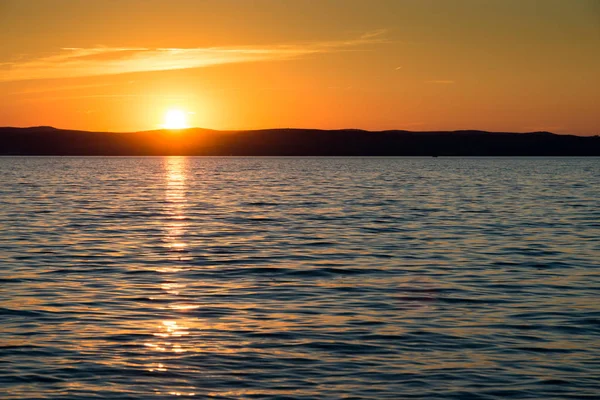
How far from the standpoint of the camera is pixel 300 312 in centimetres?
1920

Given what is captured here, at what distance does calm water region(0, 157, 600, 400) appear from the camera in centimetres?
→ 1380

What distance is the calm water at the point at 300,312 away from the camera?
543 inches

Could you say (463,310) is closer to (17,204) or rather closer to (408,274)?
(408,274)

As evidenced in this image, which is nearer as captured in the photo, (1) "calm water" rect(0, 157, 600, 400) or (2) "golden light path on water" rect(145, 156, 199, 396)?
(1) "calm water" rect(0, 157, 600, 400)

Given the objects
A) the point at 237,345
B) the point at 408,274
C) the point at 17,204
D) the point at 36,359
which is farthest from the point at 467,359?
the point at 17,204

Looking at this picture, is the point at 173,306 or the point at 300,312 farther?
the point at 173,306

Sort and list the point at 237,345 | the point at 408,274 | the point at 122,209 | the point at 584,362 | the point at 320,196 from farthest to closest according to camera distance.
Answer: the point at 320,196 → the point at 122,209 → the point at 408,274 → the point at 237,345 → the point at 584,362

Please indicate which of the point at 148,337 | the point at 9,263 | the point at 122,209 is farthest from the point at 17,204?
the point at 148,337

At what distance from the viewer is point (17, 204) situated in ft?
182

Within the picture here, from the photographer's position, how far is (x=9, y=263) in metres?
26.9

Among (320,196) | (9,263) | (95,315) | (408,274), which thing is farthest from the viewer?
(320,196)

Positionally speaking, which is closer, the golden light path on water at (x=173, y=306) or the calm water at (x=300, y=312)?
the calm water at (x=300, y=312)

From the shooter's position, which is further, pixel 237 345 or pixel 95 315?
pixel 95 315

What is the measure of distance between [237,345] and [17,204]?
1680 inches
